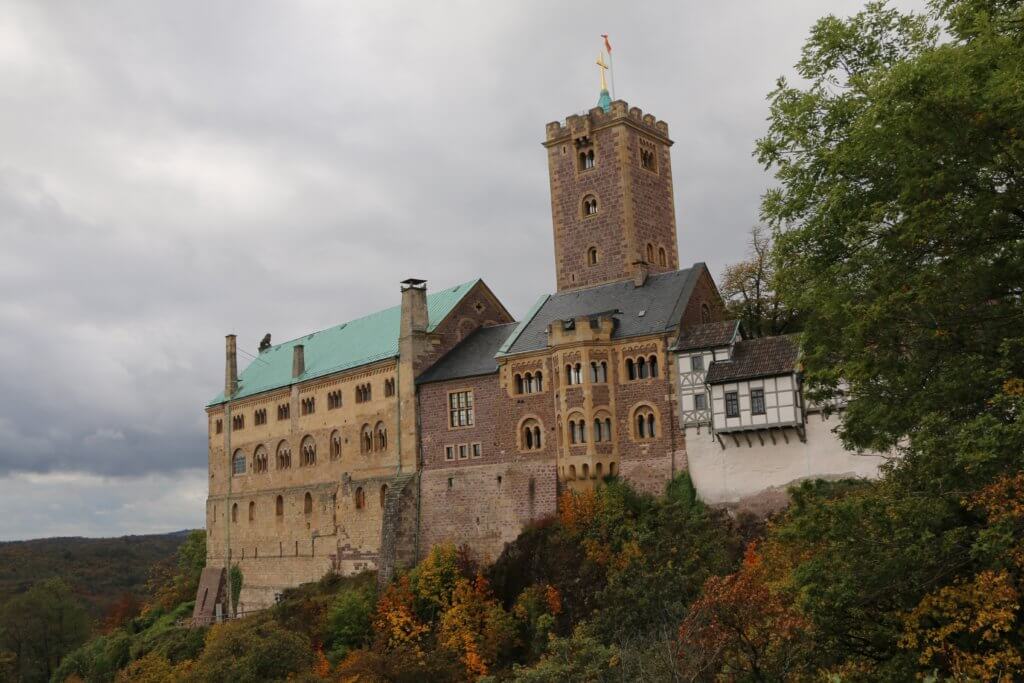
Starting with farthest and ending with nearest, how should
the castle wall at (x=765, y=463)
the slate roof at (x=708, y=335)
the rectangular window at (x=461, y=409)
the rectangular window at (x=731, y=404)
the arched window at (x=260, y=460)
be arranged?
the arched window at (x=260, y=460) < the rectangular window at (x=461, y=409) < the slate roof at (x=708, y=335) < the rectangular window at (x=731, y=404) < the castle wall at (x=765, y=463)

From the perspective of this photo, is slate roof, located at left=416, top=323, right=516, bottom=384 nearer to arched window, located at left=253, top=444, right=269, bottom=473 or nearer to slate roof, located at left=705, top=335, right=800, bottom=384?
slate roof, located at left=705, top=335, right=800, bottom=384

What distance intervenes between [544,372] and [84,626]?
2378 inches

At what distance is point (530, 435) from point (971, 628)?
31.8 meters

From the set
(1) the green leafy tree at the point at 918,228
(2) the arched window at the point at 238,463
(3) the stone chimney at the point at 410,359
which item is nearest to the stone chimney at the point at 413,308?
(3) the stone chimney at the point at 410,359

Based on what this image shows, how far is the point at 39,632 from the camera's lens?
86.4 meters

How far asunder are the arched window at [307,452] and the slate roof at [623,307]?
1707cm

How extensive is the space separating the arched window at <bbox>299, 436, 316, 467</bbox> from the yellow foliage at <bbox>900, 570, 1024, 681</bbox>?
4584 centimetres

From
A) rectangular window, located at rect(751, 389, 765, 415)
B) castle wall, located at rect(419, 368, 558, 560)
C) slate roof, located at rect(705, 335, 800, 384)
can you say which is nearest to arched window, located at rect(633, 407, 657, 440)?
slate roof, located at rect(705, 335, 800, 384)

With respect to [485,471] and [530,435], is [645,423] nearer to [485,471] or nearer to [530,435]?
[530,435]

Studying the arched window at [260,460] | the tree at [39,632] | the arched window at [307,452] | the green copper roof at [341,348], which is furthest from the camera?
the tree at [39,632]

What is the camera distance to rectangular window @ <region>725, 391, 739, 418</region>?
42.1 meters

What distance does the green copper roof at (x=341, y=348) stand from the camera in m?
57.7

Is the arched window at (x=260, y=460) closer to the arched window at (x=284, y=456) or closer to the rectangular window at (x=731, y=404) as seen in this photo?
the arched window at (x=284, y=456)

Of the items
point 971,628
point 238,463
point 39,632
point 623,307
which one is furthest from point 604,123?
point 39,632
